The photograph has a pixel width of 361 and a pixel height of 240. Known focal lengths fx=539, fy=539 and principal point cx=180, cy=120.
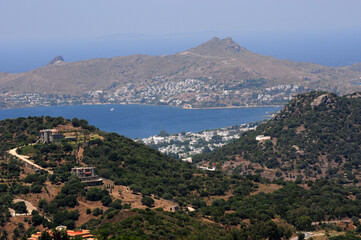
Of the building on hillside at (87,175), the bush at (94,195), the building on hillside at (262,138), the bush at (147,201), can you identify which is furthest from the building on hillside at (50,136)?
the building on hillside at (262,138)

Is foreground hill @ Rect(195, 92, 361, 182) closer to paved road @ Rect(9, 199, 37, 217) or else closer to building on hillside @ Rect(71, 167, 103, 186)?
building on hillside @ Rect(71, 167, 103, 186)

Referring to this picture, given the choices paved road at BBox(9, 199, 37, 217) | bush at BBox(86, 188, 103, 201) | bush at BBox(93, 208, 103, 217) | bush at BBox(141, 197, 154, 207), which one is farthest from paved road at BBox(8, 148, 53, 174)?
bush at BBox(141, 197, 154, 207)

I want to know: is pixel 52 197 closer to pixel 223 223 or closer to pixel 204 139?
pixel 223 223

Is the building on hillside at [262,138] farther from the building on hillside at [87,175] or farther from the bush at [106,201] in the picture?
the bush at [106,201]

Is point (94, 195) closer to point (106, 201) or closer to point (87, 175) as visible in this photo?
point (106, 201)

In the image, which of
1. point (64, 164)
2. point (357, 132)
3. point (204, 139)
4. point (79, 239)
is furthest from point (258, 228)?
point (204, 139)
